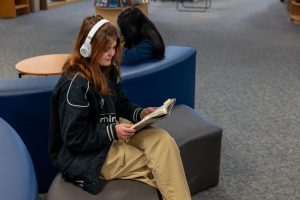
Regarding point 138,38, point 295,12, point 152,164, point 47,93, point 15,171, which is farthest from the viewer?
point 295,12

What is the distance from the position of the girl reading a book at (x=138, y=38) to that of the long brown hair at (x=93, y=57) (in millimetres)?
807

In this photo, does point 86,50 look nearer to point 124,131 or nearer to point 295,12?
point 124,131

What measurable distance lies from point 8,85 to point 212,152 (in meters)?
1.21

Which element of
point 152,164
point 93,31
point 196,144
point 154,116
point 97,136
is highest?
point 93,31

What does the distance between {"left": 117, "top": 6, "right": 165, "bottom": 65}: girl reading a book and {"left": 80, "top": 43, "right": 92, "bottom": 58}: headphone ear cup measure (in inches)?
34.5

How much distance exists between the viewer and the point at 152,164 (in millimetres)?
1834

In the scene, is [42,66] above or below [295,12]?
above

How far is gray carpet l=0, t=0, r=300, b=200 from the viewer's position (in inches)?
107

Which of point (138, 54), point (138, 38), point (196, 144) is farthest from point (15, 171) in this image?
point (138, 38)

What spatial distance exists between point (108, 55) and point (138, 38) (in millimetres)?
973

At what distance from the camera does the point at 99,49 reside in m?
1.81

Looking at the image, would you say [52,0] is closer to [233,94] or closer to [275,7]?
[275,7]

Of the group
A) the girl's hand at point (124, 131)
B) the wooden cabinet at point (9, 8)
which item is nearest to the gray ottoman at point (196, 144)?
the girl's hand at point (124, 131)

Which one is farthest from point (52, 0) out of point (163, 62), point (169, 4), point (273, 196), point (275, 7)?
point (273, 196)
